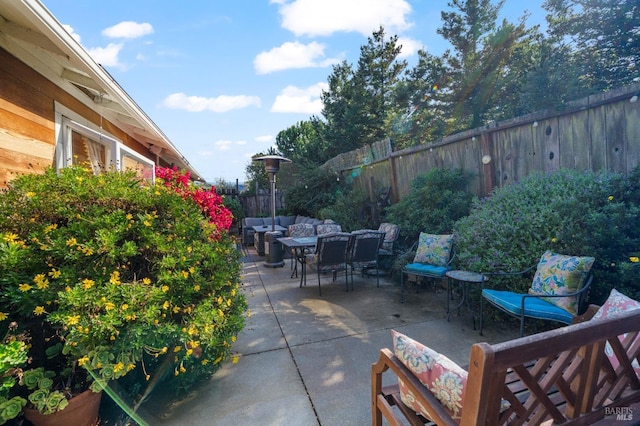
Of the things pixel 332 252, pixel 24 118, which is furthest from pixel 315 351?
pixel 24 118

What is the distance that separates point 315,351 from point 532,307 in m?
1.94

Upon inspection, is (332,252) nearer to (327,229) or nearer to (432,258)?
(432,258)

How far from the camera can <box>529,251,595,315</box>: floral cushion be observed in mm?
2486

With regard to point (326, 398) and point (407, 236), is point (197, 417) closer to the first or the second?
point (326, 398)

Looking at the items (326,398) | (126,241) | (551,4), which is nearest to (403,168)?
(326,398)

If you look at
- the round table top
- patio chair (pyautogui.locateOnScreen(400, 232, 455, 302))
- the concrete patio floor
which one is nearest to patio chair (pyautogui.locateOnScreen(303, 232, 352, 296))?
the concrete patio floor

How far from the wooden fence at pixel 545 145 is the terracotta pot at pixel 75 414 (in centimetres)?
470

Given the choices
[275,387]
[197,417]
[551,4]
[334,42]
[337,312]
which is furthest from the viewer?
[551,4]

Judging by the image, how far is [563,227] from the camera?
281 centimetres

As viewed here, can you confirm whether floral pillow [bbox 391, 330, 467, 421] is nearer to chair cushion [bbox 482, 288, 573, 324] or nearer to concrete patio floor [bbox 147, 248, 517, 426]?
concrete patio floor [bbox 147, 248, 517, 426]

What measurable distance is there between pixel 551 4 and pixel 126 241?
11.7m

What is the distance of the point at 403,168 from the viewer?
635 centimetres

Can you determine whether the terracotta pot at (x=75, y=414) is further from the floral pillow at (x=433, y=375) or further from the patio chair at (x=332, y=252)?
the patio chair at (x=332, y=252)

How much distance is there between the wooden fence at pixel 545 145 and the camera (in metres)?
2.99
